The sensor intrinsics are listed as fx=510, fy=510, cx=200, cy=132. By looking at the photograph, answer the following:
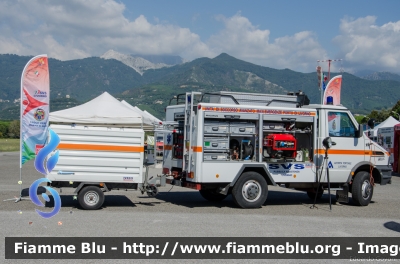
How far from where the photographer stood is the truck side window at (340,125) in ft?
46.1

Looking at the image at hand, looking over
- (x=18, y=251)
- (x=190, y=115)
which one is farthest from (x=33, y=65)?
(x=18, y=251)

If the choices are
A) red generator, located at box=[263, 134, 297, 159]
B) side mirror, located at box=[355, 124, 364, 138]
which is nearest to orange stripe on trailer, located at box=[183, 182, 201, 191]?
red generator, located at box=[263, 134, 297, 159]

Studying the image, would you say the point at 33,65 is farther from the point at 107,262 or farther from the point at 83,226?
the point at 107,262

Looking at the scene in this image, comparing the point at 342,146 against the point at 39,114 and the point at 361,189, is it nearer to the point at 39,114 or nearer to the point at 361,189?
the point at 361,189

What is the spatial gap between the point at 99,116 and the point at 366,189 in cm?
1074

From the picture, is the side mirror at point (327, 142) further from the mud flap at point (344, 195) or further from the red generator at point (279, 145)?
the mud flap at point (344, 195)

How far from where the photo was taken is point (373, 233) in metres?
10.3

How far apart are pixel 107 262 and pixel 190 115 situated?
5.72 metres

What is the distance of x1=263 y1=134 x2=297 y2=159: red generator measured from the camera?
12914mm

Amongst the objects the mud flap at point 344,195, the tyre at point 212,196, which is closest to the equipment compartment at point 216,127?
the tyre at point 212,196

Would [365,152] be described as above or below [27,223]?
above

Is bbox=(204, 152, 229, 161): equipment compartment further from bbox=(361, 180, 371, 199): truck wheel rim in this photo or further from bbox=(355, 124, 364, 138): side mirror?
bbox=(361, 180, 371, 199): truck wheel rim

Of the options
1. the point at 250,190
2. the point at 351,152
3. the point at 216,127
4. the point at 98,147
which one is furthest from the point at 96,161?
the point at 351,152

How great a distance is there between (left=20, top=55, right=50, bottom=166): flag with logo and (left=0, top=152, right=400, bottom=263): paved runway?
1.55 meters
